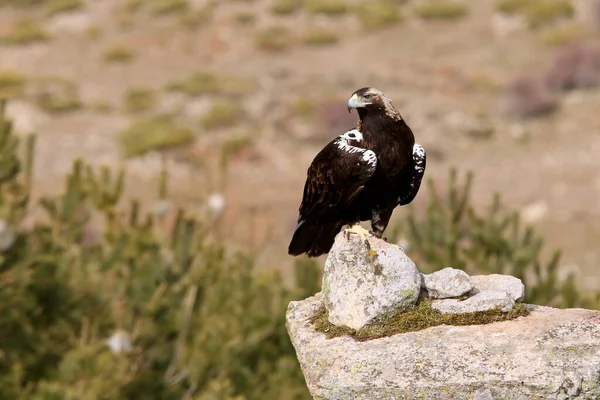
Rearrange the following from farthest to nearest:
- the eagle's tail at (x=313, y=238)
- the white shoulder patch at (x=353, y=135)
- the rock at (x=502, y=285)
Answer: the eagle's tail at (x=313, y=238), the white shoulder patch at (x=353, y=135), the rock at (x=502, y=285)

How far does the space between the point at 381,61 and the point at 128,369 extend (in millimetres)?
30494

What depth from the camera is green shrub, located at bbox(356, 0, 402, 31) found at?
4322 centimetres

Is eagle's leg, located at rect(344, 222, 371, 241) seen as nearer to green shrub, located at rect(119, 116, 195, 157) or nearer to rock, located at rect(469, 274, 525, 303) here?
rock, located at rect(469, 274, 525, 303)

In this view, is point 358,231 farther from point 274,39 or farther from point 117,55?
point 117,55

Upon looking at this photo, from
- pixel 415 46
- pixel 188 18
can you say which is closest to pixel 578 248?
pixel 415 46

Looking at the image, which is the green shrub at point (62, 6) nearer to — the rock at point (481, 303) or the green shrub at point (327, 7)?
the green shrub at point (327, 7)

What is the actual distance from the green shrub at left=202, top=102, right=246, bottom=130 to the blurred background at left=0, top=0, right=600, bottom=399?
0.26 ft

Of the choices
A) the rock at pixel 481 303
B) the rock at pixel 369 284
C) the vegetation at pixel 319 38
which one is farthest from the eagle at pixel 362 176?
the vegetation at pixel 319 38

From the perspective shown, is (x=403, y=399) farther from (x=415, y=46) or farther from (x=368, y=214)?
(x=415, y=46)

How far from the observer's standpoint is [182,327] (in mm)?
12758

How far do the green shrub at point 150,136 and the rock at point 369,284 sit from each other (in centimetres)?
2743

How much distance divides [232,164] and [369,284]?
88.0 feet

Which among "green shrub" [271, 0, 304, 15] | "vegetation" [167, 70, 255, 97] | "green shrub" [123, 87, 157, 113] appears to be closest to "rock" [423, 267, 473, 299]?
"vegetation" [167, 70, 255, 97]

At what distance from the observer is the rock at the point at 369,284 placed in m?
5.86
